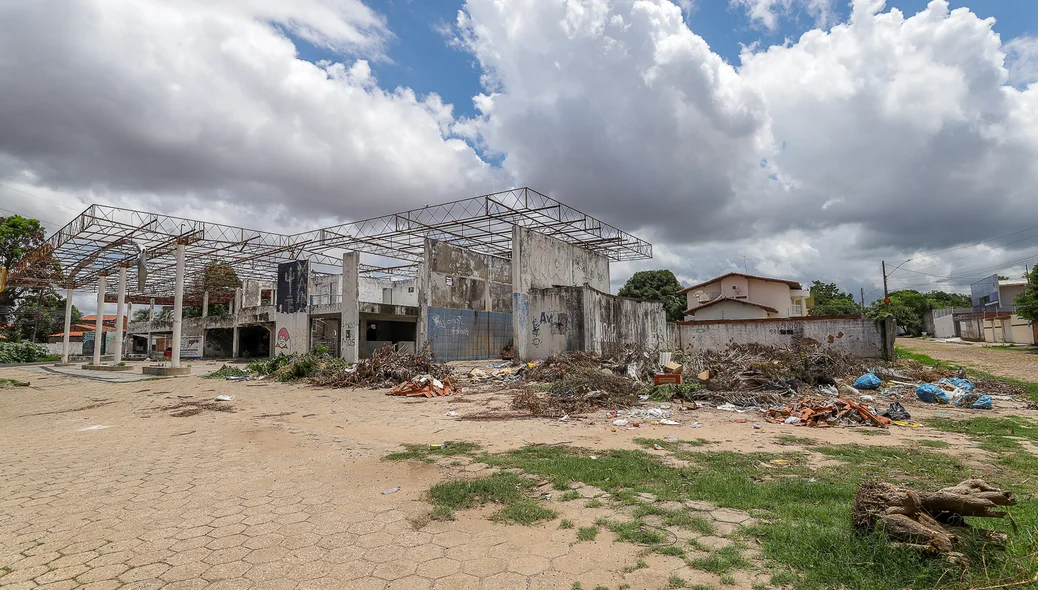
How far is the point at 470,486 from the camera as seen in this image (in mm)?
4320

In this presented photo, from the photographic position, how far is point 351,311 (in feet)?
68.3

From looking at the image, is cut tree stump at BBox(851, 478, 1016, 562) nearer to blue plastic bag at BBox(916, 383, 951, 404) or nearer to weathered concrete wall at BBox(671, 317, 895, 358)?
blue plastic bag at BBox(916, 383, 951, 404)

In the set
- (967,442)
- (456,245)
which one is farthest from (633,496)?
(456,245)

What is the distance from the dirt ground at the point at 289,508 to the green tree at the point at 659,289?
36.7m

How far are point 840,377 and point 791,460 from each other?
10.2 meters

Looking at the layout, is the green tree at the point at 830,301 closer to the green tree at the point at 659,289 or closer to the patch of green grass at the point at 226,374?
the green tree at the point at 659,289

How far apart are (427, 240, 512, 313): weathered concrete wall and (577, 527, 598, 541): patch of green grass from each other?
16679 mm

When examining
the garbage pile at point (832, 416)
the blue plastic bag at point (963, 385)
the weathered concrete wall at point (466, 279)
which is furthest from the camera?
→ the weathered concrete wall at point (466, 279)

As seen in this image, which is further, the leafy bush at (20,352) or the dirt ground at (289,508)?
the leafy bush at (20,352)

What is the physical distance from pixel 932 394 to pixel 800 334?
920cm

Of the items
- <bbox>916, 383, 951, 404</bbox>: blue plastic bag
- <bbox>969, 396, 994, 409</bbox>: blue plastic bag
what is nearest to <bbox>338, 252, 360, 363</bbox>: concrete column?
<bbox>916, 383, 951, 404</bbox>: blue plastic bag

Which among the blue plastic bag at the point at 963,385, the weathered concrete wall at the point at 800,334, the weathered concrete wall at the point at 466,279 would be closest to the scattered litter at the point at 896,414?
the blue plastic bag at the point at 963,385

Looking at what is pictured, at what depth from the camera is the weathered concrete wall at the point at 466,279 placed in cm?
2009

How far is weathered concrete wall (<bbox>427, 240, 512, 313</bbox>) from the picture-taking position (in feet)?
65.9
